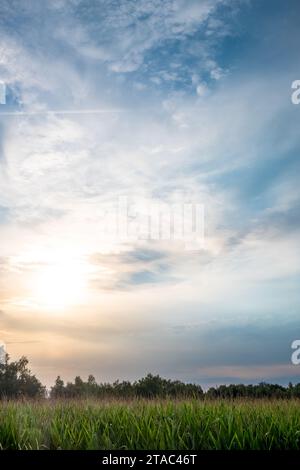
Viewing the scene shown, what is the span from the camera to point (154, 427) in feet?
31.2

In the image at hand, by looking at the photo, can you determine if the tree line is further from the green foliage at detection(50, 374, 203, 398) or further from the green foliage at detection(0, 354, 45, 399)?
the green foliage at detection(0, 354, 45, 399)

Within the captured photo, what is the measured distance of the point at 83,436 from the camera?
375 inches

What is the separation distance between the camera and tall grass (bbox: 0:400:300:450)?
9.17m

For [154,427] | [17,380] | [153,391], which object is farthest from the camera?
[17,380]

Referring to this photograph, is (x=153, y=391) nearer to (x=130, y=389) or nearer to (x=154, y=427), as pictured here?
(x=130, y=389)

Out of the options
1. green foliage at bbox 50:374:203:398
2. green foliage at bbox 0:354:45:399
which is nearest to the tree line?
green foliage at bbox 50:374:203:398

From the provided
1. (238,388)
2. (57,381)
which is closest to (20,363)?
(57,381)

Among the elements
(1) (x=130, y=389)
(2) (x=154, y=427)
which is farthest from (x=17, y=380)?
(2) (x=154, y=427)

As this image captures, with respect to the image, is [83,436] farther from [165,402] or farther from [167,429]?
[165,402]

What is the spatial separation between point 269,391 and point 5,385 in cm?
1283

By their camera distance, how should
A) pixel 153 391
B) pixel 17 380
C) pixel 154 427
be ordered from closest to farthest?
pixel 154 427 → pixel 153 391 → pixel 17 380

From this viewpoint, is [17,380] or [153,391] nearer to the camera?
[153,391]

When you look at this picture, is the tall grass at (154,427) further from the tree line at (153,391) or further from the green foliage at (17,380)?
the green foliage at (17,380)

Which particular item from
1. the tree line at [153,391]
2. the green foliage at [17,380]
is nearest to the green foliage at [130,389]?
the tree line at [153,391]
